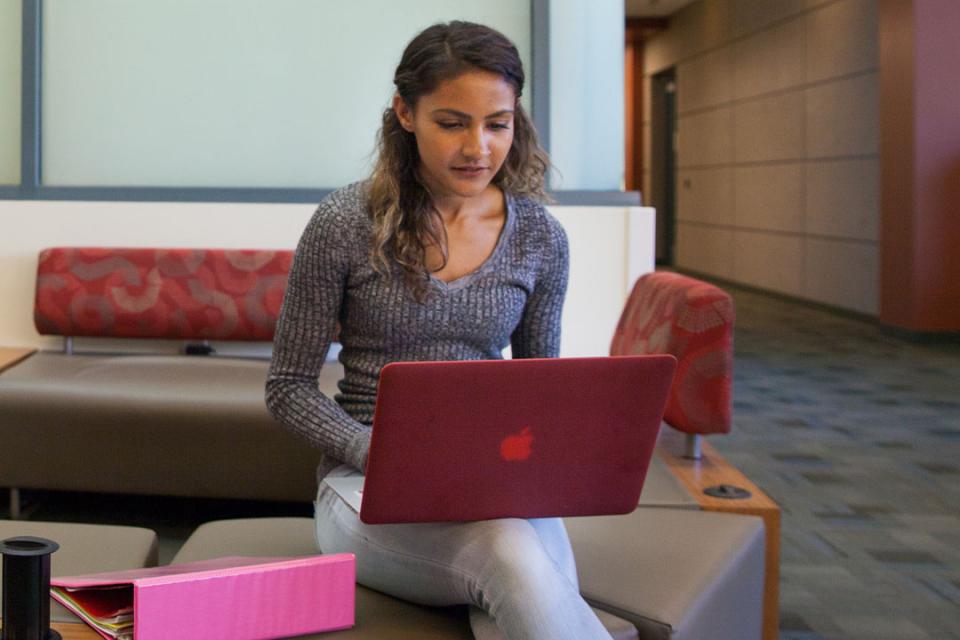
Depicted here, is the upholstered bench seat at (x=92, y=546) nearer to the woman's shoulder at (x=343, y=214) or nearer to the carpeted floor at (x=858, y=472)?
the woman's shoulder at (x=343, y=214)

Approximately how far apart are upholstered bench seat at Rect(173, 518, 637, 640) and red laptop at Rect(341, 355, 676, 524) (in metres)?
0.19

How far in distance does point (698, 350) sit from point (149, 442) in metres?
1.75

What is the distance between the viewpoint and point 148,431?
11.9 feet

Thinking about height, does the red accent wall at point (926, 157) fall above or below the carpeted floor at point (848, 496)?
above

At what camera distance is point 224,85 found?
474 centimetres

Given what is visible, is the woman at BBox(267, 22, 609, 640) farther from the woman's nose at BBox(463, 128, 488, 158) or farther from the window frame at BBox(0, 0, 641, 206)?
the window frame at BBox(0, 0, 641, 206)

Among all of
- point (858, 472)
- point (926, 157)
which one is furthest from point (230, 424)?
point (926, 157)

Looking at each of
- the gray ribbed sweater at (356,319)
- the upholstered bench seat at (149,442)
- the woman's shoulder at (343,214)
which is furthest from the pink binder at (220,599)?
the upholstered bench seat at (149,442)

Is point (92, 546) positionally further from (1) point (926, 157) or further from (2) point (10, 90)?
(1) point (926, 157)

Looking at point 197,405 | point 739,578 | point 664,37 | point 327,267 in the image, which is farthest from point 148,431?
point 664,37

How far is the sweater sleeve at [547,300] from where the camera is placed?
86.1 inches

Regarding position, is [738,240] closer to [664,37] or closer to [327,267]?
[664,37]

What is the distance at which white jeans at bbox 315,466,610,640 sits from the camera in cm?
155

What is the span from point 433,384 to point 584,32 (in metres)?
3.34
